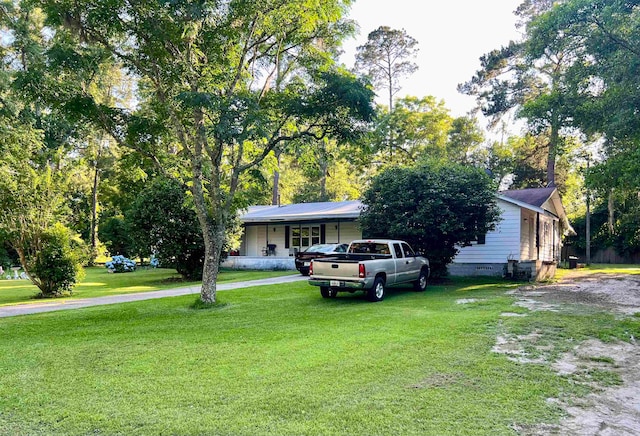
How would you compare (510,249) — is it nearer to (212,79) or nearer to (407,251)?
(407,251)

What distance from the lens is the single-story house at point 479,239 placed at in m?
18.2

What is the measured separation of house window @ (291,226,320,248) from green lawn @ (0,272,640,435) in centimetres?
1415

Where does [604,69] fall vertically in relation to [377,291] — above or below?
above

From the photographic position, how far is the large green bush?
13.4 metres

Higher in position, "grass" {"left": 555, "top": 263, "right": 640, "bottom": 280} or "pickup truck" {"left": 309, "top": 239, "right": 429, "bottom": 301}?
"pickup truck" {"left": 309, "top": 239, "right": 429, "bottom": 301}

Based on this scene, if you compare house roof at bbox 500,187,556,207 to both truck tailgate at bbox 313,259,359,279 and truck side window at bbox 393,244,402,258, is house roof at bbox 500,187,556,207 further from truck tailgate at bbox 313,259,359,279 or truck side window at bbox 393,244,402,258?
truck tailgate at bbox 313,259,359,279

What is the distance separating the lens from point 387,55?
3562cm

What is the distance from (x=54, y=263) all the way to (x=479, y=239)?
47.9ft

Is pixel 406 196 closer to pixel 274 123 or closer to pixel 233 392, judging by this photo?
pixel 274 123

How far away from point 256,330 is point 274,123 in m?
5.38

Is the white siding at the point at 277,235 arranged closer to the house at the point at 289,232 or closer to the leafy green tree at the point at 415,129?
the house at the point at 289,232

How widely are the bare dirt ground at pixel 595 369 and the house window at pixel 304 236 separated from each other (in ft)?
45.2

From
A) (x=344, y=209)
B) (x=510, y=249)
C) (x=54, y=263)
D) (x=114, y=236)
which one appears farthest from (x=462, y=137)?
(x=54, y=263)

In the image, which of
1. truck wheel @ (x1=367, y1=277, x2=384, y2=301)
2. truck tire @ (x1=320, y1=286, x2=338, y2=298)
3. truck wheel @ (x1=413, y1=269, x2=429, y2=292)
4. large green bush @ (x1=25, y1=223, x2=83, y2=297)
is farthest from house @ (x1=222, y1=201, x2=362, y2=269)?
truck wheel @ (x1=367, y1=277, x2=384, y2=301)
